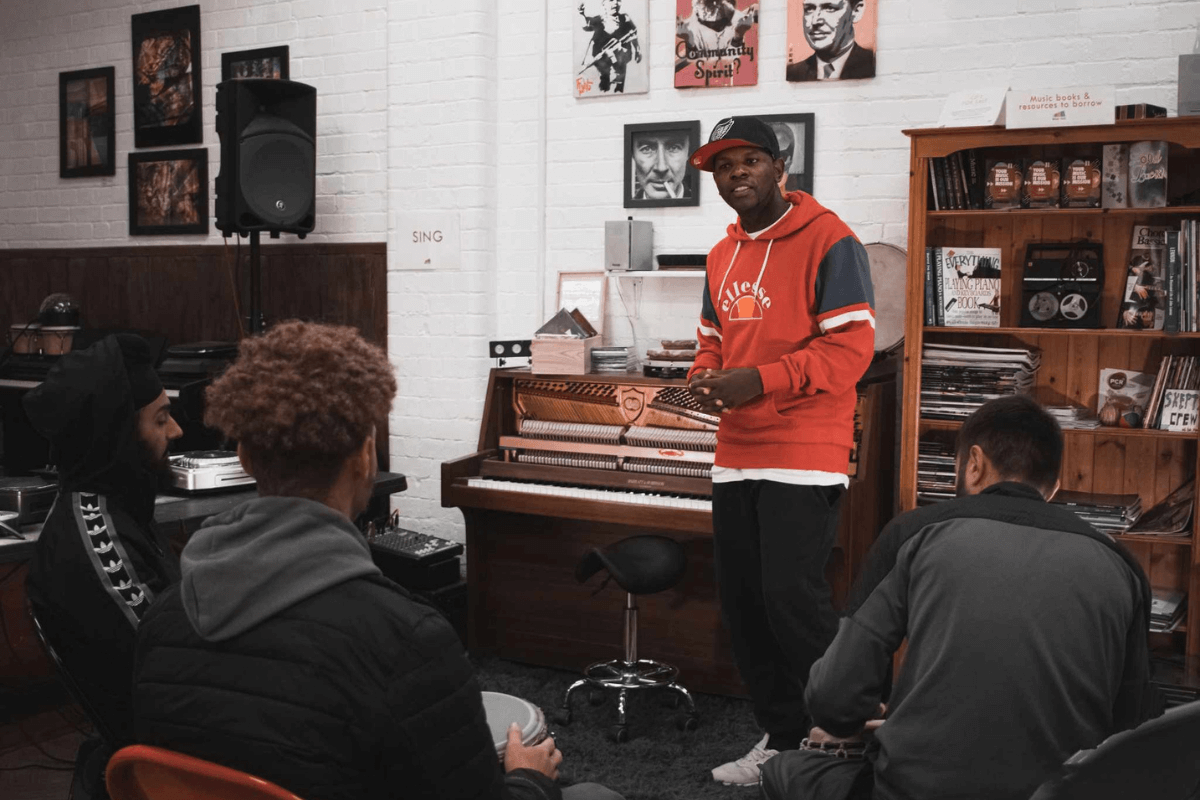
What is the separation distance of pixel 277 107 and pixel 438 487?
5.59 ft

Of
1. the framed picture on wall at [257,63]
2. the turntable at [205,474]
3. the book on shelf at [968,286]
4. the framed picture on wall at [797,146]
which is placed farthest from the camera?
the framed picture on wall at [257,63]

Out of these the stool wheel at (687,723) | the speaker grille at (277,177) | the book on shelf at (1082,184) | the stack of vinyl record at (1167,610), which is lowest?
the stool wheel at (687,723)

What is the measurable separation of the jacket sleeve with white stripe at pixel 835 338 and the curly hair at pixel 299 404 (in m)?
1.56

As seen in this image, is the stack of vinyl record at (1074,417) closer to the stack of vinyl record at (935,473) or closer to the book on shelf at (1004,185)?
the stack of vinyl record at (935,473)

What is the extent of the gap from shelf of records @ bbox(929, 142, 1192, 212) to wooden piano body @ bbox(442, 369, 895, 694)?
0.68m

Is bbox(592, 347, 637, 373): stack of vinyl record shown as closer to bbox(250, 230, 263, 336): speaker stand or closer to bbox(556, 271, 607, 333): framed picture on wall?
bbox(556, 271, 607, 333): framed picture on wall

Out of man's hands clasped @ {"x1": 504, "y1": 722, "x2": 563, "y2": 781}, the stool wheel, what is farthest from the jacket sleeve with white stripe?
man's hands clasped @ {"x1": 504, "y1": 722, "x2": 563, "y2": 781}

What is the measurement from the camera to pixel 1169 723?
1.16 meters

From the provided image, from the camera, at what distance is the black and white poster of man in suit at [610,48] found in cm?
430

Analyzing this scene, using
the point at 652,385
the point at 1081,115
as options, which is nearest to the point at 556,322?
the point at 652,385

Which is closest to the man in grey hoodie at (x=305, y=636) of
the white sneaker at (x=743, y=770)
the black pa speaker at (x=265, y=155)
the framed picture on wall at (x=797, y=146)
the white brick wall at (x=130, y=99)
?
the white sneaker at (x=743, y=770)

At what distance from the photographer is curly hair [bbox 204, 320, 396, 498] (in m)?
1.28

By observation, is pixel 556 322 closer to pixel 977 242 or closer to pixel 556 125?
pixel 556 125

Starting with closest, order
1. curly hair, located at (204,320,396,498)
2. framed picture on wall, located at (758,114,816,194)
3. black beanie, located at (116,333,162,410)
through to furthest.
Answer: curly hair, located at (204,320,396,498), black beanie, located at (116,333,162,410), framed picture on wall, located at (758,114,816,194)
